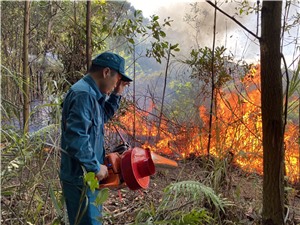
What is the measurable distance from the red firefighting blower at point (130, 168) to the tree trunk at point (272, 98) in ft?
2.16

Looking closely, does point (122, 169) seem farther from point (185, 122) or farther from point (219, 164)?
point (185, 122)

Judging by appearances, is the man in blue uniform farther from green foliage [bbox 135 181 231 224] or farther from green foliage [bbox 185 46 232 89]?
green foliage [bbox 185 46 232 89]

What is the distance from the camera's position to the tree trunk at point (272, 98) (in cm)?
155

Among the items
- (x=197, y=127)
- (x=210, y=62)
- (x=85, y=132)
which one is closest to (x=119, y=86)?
(x=85, y=132)

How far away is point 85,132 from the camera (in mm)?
2096

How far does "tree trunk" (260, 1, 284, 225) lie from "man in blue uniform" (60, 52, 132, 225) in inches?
39.3

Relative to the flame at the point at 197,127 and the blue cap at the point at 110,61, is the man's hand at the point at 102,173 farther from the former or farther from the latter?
the flame at the point at 197,127

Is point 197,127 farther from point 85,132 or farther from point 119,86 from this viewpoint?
point 85,132

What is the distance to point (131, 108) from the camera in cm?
526

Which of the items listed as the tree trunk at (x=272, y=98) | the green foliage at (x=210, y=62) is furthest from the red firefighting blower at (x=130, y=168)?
the green foliage at (x=210, y=62)

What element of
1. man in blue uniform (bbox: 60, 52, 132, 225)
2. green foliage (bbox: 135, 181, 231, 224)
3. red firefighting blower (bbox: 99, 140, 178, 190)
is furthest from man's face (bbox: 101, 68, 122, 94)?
green foliage (bbox: 135, 181, 231, 224)

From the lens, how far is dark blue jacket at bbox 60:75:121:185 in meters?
2.06

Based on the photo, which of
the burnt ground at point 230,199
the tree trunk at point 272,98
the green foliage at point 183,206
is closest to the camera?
the tree trunk at point 272,98

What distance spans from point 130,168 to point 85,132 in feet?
1.21
